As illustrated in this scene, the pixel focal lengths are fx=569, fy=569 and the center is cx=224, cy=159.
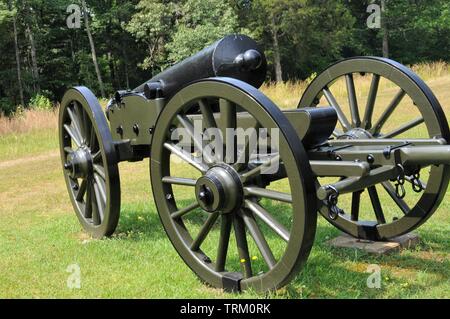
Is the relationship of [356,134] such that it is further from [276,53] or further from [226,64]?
[276,53]

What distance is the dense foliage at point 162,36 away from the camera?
1235 inches

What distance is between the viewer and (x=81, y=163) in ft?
17.8

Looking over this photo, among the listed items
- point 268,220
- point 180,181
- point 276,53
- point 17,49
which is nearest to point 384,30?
point 276,53

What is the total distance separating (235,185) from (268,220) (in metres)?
0.31

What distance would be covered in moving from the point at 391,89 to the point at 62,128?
13.1 metres

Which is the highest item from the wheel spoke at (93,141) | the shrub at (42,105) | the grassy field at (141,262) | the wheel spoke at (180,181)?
the wheel spoke at (93,141)

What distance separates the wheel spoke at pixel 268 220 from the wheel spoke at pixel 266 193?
7cm

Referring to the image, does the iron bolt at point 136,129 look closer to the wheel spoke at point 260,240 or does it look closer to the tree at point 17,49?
the wheel spoke at point 260,240

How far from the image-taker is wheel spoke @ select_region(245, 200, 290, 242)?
3.32 m

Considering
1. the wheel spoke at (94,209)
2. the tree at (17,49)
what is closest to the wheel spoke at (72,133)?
Result: the wheel spoke at (94,209)

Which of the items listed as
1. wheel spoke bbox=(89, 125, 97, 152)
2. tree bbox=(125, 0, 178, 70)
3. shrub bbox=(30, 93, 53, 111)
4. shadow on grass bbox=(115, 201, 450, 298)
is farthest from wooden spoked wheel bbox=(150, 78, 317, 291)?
tree bbox=(125, 0, 178, 70)

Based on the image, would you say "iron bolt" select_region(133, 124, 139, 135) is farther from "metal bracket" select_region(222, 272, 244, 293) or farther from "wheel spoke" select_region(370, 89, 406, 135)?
"wheel spoke" select_region(370, 89, 406, 135)

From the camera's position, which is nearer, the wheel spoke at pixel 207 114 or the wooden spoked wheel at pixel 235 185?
the wooden spoked wheel at pixel 235 185

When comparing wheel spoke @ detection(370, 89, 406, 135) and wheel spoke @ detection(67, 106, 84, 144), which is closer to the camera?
wheel spoke @ detection(370, 89, 406, 135)
